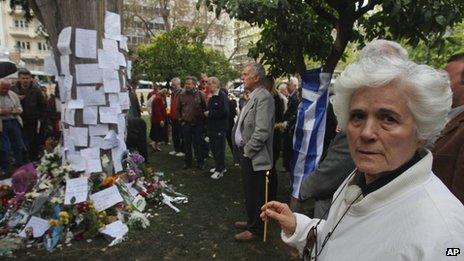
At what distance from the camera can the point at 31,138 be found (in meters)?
8.49

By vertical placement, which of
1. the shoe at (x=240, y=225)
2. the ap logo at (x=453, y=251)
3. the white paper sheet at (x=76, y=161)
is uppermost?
the ap logo at (x=453, y=251)

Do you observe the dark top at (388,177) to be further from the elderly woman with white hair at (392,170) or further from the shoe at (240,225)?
the shoe at (240,225)

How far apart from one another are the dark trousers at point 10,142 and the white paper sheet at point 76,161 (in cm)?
349

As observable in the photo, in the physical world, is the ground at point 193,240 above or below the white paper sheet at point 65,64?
below

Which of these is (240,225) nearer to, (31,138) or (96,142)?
(96,142)

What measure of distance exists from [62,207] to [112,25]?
232 centimetres

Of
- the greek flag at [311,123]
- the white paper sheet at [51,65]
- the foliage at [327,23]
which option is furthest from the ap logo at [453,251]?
the white paper sheet at [51,65]

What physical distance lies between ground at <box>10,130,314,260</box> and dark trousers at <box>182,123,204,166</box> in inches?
64.2

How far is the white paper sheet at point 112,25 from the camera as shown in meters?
4.70

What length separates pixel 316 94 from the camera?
13.3 feet

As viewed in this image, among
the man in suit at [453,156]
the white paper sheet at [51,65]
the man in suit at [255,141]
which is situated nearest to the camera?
the man in suit at [453,156]

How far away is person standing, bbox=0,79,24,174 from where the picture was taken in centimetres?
720

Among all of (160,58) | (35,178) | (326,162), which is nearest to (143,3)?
(160,58)

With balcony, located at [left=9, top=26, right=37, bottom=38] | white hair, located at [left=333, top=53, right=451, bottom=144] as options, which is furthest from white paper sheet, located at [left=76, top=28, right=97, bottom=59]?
balcony, located at [left=9, top=26, right=37, bottom=38]
